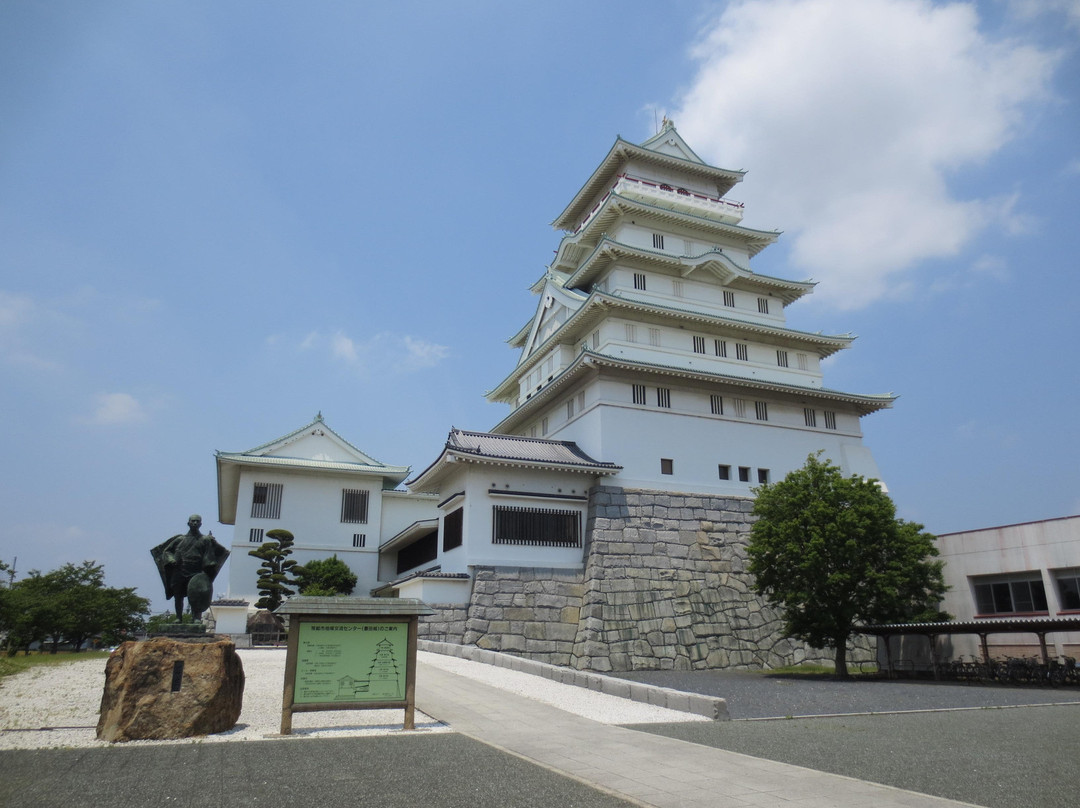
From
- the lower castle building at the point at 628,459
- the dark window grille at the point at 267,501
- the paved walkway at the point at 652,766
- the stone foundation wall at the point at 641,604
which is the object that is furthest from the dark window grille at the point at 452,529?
the paved walkway at the point at 652,766

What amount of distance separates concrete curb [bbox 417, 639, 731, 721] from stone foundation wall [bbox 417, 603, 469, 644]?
283 centimetres

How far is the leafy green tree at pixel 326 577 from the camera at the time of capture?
3325 cm

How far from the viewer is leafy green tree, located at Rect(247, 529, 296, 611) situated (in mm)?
32281

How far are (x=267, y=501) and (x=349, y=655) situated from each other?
90.3 feet

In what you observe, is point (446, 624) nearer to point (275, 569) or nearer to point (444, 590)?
point (444, 590)

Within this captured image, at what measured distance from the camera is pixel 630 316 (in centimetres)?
3062

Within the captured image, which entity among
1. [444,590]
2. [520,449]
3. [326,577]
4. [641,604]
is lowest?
[641,604]

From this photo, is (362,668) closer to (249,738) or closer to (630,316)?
(249,738)

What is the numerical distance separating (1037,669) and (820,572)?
5969 millimetres

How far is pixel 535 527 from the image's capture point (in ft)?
87.2

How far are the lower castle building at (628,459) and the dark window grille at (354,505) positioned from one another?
0.36 ft

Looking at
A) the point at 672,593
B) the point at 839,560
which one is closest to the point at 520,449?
the point at 672,593

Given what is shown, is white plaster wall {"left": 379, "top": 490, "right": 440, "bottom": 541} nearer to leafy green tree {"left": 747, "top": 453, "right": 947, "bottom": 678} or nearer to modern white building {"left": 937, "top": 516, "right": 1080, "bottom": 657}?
leafy green tree {"left": 747, "top": 453, "right": 947, "bottom": 678}

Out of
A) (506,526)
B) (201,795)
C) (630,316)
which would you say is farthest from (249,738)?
(630,316)
